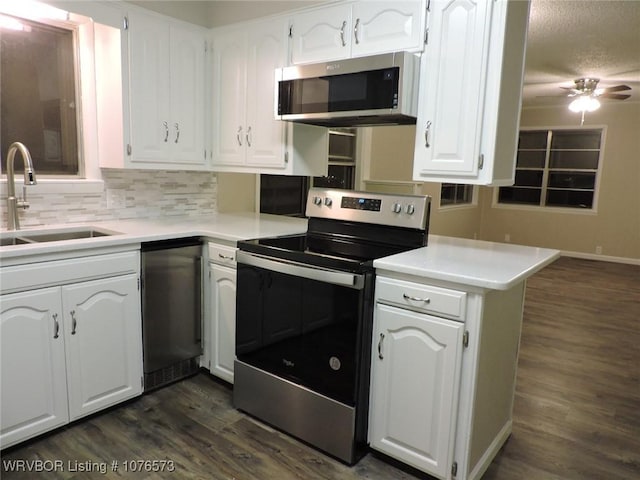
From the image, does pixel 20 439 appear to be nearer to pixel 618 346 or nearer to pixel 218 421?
pixel 218 421

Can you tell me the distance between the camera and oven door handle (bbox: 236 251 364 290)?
1868 mm

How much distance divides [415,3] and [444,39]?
0.24 meters

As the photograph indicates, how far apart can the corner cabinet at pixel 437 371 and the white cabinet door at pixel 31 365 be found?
4.66ft

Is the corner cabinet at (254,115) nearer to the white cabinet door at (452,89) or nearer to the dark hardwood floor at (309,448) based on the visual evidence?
the white cabinet door at (452,89)

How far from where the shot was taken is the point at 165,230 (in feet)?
8.23

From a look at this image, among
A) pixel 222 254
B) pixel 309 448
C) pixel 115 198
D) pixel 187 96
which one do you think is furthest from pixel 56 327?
pixel 187 96

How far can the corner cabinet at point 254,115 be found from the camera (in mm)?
2701

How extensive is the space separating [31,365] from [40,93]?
1527mm

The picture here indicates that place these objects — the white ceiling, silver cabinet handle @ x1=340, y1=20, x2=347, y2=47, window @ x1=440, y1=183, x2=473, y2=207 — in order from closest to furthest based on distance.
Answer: silver cabinet handle @ x1=340, y1=20, x2=347, y2=47 → the white ceiling → window @ x1=440, y1=183, x2=473, y2=207

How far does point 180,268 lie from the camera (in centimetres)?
253

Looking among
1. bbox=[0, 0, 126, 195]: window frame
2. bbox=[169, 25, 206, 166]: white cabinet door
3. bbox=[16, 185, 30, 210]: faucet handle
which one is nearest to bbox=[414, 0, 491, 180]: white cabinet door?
bbox=[169, 25, 206, 166]: white cabinet door

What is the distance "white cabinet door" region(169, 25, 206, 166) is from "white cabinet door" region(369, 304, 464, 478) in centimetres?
→ 173

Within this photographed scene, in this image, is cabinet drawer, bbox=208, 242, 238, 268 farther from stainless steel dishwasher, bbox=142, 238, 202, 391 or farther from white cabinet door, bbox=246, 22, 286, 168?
white cabinet door, bbox=246, 22, 286, 168

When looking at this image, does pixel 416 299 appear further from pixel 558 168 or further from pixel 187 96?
pixel 558 168
